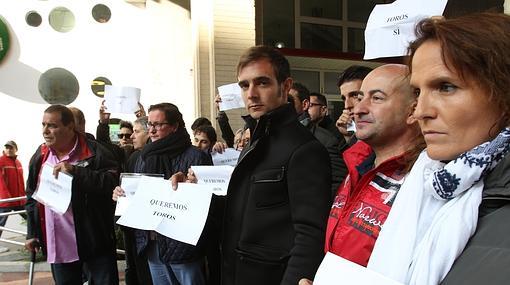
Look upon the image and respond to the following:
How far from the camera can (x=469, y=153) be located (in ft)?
3.34

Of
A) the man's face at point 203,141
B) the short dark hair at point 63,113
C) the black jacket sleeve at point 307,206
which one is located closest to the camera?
the black jacket sleeve at point 307,206

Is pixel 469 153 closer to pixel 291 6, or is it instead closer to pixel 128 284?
pixel 128 284

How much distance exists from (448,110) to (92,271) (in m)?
3.35

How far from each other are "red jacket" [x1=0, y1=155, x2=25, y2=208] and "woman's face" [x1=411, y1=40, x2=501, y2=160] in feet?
27.2

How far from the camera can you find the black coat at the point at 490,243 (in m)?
0.85

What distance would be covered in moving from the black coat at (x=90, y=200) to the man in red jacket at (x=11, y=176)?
4758mm

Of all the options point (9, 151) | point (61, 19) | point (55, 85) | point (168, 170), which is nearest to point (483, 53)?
point (168, 170)

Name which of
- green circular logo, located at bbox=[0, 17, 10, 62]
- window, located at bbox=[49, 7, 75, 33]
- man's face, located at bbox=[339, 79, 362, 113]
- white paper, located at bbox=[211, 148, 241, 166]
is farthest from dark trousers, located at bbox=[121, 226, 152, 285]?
green circular logo, located at bbox=[0, 17, 10, 62]

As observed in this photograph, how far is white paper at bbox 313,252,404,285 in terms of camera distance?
1098 mm

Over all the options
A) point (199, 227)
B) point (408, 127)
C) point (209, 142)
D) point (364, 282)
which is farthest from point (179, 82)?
point (364, 282)

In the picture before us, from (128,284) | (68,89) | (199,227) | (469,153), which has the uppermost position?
(68,89)

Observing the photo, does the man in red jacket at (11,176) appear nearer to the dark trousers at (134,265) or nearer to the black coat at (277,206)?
the dark trousers at (134,265)

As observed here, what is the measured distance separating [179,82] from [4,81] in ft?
11.7

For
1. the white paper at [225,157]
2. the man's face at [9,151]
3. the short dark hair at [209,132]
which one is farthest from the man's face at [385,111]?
the man's face at [9,151]
